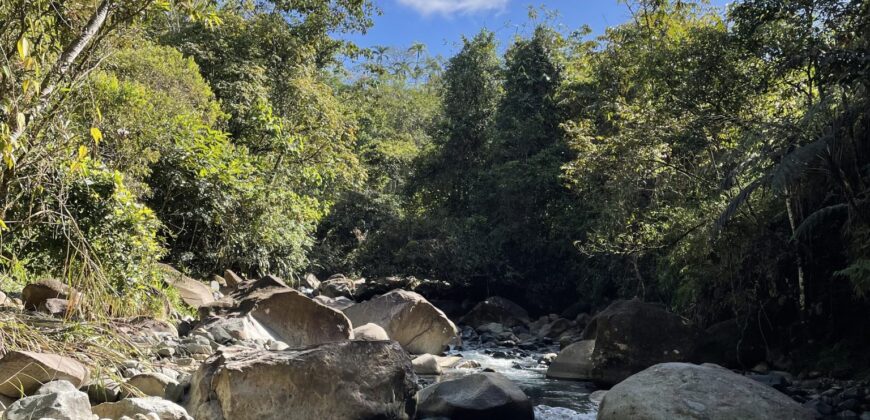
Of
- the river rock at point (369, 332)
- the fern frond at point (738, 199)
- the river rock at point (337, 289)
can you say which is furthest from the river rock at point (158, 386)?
the river rock at point (337, 289)

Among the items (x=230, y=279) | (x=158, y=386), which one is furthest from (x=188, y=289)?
(x=158, y=386)

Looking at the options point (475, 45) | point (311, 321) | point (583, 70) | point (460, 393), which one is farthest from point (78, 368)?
point (475, 45)

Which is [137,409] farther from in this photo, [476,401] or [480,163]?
[480,163]

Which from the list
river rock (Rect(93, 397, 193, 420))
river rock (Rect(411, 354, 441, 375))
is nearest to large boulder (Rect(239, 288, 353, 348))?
river rock (Rect(411, 354, 441, 375))

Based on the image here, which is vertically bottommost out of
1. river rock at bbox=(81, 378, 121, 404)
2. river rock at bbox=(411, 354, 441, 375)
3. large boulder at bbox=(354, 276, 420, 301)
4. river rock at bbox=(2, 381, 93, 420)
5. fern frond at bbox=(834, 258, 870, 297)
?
river rock at bbox=(81, 378, 121, 404)

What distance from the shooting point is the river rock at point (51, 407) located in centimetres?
458

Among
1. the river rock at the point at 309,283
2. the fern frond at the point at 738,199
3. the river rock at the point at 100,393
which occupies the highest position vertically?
the fern frond at the point at 738,199

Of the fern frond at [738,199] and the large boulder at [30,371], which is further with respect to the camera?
the fern frond at [738,199]

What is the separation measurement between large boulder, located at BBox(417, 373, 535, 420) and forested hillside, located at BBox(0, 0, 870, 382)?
3121mm

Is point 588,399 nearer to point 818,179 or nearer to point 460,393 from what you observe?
point 460,393

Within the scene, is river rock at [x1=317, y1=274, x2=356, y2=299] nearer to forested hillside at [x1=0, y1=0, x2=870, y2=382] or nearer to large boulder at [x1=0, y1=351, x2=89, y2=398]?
forested hillside at [x1=0, y1=0, x2=870, y2=382]

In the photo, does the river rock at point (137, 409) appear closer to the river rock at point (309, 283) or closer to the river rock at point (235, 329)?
the river rock at point (235, 329)

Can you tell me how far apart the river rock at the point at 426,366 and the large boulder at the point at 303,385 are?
3.76 metres

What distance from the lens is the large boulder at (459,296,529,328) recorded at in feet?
59.7
